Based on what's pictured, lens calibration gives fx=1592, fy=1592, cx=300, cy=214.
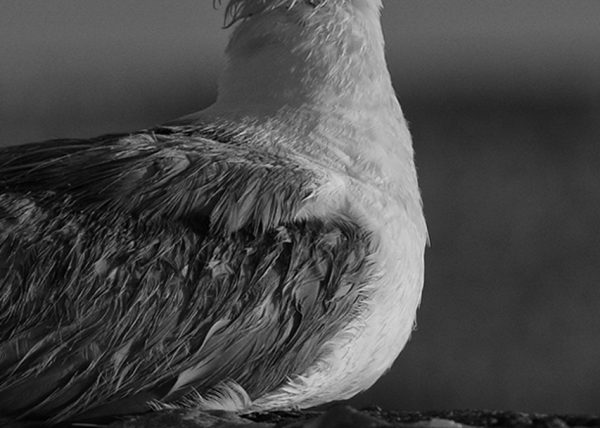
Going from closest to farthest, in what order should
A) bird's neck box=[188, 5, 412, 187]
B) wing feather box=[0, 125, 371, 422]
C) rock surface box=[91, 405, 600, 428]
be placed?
rock surface box=[91, 405, 600, 428]
wing feather box=[0, 125, 371, 422]
bird's neck box=[188, 5, 412, 187]

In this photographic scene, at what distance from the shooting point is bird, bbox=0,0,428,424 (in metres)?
6.02

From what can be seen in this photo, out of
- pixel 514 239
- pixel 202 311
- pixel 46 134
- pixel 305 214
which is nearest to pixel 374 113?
pixel 305 214

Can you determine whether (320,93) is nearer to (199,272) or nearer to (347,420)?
(199,272)

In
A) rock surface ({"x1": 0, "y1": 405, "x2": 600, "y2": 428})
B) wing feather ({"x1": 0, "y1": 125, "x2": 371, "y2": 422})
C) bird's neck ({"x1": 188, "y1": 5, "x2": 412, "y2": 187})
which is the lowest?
rock surface ({"x1": 0, "y1": 405, "x2": 600, "y2": 428})

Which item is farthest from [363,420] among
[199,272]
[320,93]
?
[320,93]

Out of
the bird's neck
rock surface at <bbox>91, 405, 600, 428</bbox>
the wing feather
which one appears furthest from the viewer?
the bird's neck

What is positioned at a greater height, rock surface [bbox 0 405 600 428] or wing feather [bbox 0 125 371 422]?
wing feather [bbox 0 125 371 422]

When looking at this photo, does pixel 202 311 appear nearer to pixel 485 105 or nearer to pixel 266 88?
pixel 266 88

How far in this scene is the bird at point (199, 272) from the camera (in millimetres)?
6020

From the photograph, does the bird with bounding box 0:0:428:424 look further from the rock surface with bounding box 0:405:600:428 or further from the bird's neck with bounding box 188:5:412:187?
the rock surface with bounding box 0:405:600:428

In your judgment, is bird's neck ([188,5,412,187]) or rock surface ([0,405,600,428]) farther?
bird's neck ([188,5,412,187])

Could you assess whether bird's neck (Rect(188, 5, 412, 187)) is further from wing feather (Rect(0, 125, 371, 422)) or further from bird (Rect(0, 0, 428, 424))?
wing feather (Rect(0, 125, 371, 422))

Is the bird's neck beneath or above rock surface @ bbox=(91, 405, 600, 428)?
above

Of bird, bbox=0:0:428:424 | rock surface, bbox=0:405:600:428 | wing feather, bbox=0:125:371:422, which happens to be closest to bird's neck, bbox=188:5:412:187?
bird, bbox=0:0:428:424
